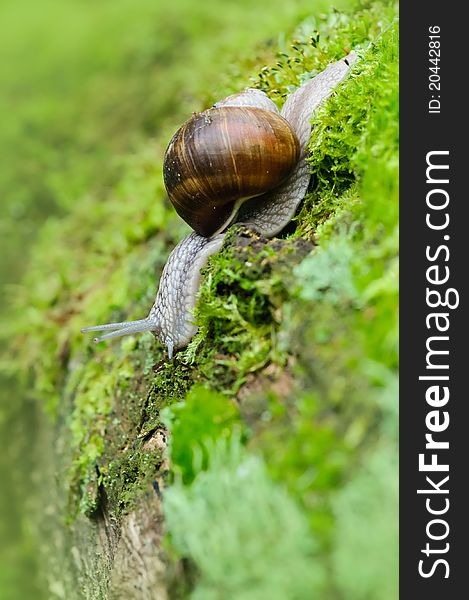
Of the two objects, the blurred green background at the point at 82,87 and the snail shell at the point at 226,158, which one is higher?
the blurred green background at the point at 82,87

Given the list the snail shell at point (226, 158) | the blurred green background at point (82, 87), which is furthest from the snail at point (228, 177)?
the blurred green background at point (82, 87)

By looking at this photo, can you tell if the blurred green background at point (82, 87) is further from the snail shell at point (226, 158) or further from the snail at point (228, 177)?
the snail shell at point (226, 158)

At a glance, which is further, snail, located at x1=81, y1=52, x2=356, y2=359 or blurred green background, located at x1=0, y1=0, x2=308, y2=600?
blurred green background, located at x1=0, y1=0, x2=308, y2=600

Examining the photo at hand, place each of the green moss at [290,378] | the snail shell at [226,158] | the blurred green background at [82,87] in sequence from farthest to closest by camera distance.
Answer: the blurred green background at [82,87]
the snail shell at [226,158]
the green moss at [290,378]

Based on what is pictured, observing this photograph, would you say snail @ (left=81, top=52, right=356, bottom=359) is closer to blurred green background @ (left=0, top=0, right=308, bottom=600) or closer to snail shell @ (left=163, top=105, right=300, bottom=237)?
snail shell @ (left=163, top=105, right=300, bottom=237)

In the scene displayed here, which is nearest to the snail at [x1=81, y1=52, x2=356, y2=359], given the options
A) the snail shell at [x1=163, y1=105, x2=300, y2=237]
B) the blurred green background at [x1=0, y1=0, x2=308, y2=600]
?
the snail shell at [x1=163, y1=105, x2=300, y2=237]

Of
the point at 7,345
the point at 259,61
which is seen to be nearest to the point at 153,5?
the point at 259,61
